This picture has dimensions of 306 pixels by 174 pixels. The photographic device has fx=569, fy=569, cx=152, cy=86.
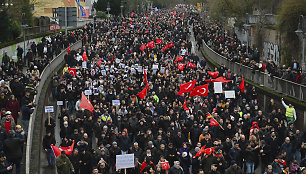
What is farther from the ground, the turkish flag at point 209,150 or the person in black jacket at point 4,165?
the person in black jacket at point 4,165

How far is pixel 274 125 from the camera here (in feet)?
63.5

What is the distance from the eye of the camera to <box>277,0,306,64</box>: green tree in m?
37.9

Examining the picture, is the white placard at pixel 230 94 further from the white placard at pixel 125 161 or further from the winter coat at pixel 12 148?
the winter coat at pixel 12 148

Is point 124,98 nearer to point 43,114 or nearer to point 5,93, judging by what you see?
point 43,114

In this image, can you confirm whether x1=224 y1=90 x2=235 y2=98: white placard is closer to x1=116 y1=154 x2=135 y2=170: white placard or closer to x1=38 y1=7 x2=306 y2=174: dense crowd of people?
x1=38 y1=7 x2=306 y2=174: dense crowd of people

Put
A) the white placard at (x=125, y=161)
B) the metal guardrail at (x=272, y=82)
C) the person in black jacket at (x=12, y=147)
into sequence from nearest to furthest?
the person in black jacket at (x=12, y=147) → the white placard at (x=125, y=161) → the metal guardrail at (x=272, y=82)

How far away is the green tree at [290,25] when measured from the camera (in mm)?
37875

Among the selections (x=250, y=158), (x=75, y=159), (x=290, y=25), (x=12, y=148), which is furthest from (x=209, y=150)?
(x=290, y=25)

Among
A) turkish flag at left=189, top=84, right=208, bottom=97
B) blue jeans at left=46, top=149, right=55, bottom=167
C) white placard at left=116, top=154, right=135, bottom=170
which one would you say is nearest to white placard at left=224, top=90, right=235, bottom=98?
turkish flag at left=189, top=84, right=208, bottom=97

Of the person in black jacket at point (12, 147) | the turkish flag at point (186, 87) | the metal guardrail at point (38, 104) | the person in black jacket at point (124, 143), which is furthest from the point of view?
the turkish flag at point (186, 87)

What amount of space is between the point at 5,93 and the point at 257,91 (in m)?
13.6

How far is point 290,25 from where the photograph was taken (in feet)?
127

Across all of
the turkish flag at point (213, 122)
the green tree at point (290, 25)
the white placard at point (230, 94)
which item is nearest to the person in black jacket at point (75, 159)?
the turkish flag at point (213, 122)

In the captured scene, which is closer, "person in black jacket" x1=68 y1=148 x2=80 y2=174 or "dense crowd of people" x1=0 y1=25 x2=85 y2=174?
"dense crowd of people" x1=0 y1=25 x2=85 y2=174
